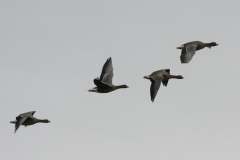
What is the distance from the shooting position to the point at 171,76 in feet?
121

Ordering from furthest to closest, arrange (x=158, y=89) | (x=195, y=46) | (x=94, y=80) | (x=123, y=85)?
1. (x=195, y=46)
2. (x=123, y=85)
3. (x=158, y=89)
4. (x=94, y=80)

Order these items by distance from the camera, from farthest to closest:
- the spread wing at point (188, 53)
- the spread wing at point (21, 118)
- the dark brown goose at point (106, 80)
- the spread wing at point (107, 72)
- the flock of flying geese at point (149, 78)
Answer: the spread wing at point (107, 72), the spread wing at point (188, 53), the dark brown goose at point (106, 80), the flock of flying geese at point (149, 78), the spread wing at point (21, 118)

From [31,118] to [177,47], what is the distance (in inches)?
505

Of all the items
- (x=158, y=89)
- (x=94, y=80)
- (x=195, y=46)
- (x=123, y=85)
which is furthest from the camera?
(x=195, y=46)

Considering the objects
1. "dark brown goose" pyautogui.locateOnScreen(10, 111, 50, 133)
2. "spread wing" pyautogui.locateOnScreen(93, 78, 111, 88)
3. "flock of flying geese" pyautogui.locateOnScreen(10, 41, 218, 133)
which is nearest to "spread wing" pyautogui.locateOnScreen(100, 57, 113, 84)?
"flock of flying geese" pyautogui.locateOnScreen(10, 41, 218, 133)

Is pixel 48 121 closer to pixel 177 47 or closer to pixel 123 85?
pixel 123 85

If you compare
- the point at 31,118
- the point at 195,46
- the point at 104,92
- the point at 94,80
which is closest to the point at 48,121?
the point at 31,118

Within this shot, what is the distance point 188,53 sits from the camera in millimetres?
35656

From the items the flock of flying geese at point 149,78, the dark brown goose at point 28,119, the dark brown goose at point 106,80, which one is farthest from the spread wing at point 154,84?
the dark brown goose at point 28,119

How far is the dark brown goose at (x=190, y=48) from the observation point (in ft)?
114

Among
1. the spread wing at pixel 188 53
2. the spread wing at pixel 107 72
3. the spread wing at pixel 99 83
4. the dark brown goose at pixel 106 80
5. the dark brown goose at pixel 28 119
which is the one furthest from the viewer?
the spread wing at pixel 107 72

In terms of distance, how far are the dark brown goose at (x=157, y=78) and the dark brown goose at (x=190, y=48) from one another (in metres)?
2.03

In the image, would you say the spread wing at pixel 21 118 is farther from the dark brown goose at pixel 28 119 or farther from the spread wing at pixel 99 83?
the spread wing at pixel 99 83

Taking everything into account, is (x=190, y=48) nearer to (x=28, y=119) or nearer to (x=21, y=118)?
(x=28, y=119)
